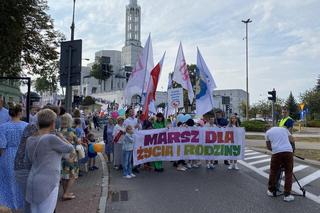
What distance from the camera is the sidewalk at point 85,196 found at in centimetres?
718

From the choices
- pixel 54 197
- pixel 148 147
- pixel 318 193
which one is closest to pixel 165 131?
pixel 148 147

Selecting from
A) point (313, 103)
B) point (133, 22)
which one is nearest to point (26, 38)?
point (313, 103)

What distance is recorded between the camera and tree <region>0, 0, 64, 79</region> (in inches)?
622

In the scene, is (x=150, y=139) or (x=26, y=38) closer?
(x=150, y=139)

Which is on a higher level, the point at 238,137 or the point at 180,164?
the point at 238,137

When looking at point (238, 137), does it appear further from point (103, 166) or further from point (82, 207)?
point (82, 207)

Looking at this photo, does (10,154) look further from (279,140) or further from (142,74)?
(142,74)

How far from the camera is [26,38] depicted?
20.4 meters

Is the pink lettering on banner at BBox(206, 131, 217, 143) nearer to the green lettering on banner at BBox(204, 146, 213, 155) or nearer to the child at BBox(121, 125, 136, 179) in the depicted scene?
the green lettering on banner at BBox(204, 146, 213, 155)

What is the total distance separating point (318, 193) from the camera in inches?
351

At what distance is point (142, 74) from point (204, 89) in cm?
228

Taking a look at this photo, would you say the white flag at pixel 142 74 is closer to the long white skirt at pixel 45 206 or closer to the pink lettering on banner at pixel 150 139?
the pink lettering on banner at pixel 150 139

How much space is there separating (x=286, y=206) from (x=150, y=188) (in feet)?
10.4

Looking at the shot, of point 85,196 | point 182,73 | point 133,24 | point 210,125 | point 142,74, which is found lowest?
point 85,196
